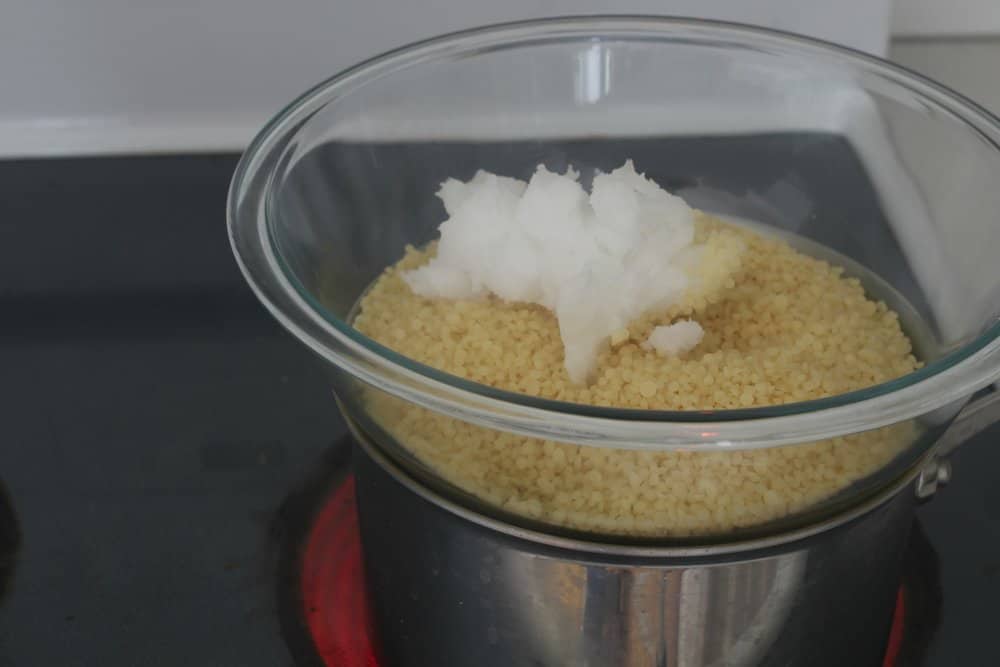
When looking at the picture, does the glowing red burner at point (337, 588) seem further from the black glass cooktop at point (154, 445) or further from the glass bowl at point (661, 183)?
the glass bowl at point (661, 183)

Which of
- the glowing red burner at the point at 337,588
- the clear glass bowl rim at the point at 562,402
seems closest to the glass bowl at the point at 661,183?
the clear glass bowl rim at the point at 562,402

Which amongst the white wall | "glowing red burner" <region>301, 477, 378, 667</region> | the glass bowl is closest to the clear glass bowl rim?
the glass bowl

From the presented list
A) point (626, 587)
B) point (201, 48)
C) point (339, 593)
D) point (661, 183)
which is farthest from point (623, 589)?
point (201, 48)

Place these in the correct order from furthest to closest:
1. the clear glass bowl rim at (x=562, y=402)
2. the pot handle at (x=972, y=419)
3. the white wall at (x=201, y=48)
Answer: the white wall at (x=201, y=48), the pot handle at (x=972, y=419), the clear glass bowl rim at (x=562, y=402)

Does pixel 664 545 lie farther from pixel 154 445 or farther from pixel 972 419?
pixel 154 445

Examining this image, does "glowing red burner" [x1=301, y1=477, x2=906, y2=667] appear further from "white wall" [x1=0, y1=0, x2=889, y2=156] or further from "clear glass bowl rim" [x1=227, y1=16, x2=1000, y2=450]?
"white wall" [x1=0, y1=0, x2=889, y2=156]

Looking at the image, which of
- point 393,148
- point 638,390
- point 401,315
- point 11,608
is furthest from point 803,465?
point 11,608
